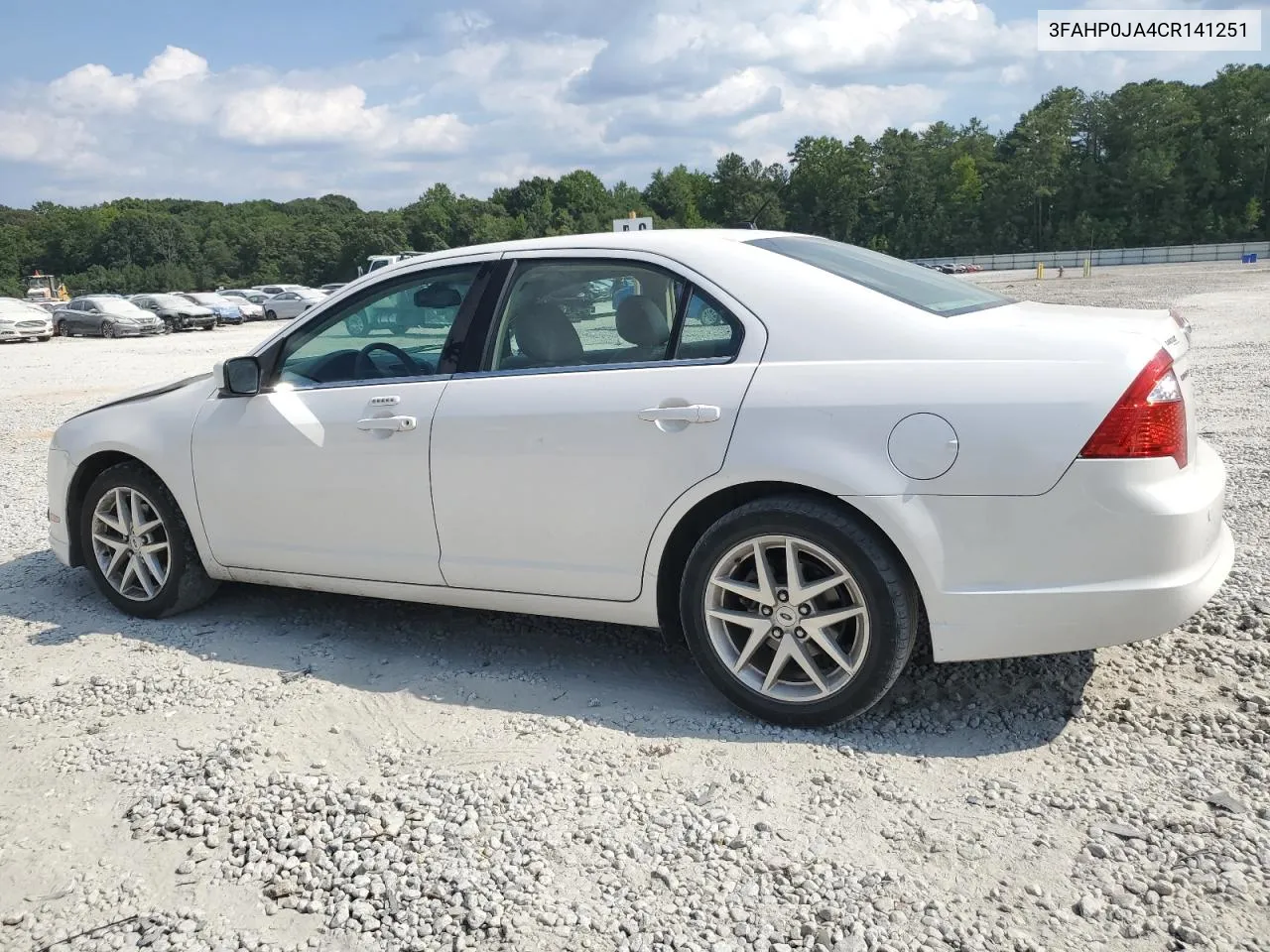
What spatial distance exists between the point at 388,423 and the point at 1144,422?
8.78ft

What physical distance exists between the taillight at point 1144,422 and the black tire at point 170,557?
384cm

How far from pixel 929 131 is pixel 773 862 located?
14722 cm

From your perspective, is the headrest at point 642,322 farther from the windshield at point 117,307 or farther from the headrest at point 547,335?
the windshield at point 117,307

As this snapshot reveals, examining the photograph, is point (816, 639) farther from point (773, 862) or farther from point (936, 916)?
point (936, 916)

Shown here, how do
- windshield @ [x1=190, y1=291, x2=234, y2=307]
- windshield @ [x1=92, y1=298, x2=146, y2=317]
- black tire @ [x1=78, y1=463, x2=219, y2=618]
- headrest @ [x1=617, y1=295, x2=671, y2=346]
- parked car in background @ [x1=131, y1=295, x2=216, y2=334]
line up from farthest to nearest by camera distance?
windshield @ [x1=190, y1=291, x2=234, y2=307], parked car in background @ [x1=131, y1=295, x2=216, y2=334], windshield @ [x1=92, y1=298, x2=146, y2=317], black tire @ [x1=78, y1=463, x2=219, y2=618], headrest @ [x1=617, y1=295, x2=671, y2=346]

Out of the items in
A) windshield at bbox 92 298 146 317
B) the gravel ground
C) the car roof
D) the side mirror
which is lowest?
the gravel ground

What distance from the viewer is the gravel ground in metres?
2.68

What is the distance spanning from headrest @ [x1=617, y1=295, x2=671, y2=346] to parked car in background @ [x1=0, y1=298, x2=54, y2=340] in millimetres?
35739

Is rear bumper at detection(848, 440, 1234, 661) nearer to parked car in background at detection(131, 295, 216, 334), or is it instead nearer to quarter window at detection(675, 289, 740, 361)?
quarter window at detection(675, 289, 740, 361)

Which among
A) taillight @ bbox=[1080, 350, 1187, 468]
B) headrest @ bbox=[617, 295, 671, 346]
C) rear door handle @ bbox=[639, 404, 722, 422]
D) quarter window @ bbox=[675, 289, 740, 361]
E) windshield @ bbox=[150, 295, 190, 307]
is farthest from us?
windshield @ bbox=[150, 295, 190, 307]

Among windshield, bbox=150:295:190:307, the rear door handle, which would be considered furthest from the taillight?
windshield, bbox=150:295:190:307

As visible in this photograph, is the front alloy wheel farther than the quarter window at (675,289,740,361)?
Yes

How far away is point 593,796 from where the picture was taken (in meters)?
3.28

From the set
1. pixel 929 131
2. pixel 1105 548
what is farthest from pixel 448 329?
pixel 929 131
